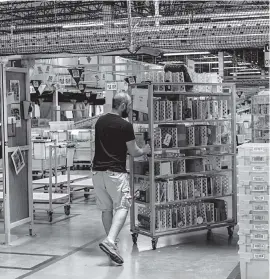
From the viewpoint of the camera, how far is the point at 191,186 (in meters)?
7.57

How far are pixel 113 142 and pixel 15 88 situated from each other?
80.5 inches

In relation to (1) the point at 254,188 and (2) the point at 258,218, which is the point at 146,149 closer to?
(1) the point at 254,188

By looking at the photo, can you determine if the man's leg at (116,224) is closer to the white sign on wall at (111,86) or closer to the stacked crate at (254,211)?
the stacked crate at (254,211)

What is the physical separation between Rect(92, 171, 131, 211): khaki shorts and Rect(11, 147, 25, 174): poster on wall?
5.13 feet

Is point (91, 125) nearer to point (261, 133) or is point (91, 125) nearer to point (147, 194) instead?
point (261, 133)

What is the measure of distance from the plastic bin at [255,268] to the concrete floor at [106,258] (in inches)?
15.4

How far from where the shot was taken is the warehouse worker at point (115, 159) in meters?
6.46

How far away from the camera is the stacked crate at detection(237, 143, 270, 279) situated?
5.44 metres

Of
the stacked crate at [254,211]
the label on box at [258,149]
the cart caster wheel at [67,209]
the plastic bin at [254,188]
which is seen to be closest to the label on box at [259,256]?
the stacked crate at [254,211]

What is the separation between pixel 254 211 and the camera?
5.47 metres

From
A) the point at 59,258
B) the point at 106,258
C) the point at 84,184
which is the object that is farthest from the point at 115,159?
the point at 84,184

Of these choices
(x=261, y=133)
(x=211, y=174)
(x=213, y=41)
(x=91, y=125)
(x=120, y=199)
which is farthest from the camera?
(x=91, y=125)

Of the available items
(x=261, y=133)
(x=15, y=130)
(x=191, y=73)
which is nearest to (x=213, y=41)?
(x=191, y=73)

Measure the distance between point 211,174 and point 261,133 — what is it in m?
7.25
